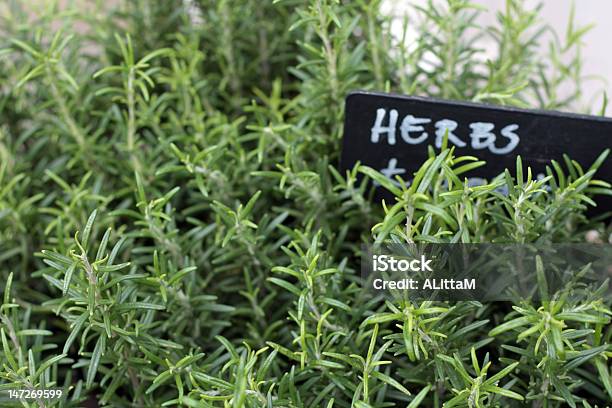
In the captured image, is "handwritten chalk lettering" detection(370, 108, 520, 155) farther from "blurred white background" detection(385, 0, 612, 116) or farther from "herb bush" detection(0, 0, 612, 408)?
"blurred white background" detection(385, 0, 612, 116)

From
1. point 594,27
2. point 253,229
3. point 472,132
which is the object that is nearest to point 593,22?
point 594,27

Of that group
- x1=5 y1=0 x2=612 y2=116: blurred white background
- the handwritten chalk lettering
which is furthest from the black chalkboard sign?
x1=5 y1=0 x2=612 y2=116: blurred white background

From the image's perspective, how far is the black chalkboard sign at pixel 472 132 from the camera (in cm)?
75

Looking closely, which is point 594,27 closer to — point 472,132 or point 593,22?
point 593,22

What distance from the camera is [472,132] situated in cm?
77

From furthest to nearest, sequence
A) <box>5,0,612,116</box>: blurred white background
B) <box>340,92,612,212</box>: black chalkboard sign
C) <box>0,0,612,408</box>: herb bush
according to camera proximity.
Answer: <box>5,0,612,116</box>: blurred white background < <box>340,92,612,212</box>: black chalkboard sign < <box>0,0,612,408</box>: herb bush

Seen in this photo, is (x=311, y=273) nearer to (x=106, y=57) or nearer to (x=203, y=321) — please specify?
(x=203, y=321)

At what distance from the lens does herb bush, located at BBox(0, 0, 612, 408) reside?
0.63 meters

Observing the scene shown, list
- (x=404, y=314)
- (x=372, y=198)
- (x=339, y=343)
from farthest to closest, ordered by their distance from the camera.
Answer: (x=372, y=198) < (x=339, y=343) < (x=404, y=314)

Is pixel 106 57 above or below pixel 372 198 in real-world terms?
above

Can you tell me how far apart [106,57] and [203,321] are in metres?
0.52

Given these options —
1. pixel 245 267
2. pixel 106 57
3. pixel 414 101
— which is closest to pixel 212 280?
pixel 245 267

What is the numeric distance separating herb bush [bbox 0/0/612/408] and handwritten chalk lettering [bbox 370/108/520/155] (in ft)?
0.12

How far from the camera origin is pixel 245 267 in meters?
0.81
